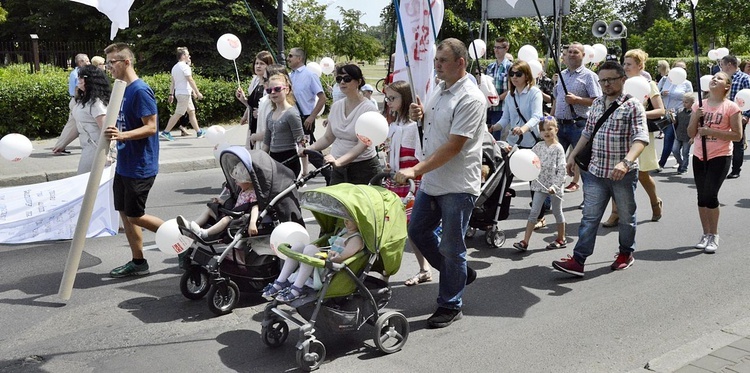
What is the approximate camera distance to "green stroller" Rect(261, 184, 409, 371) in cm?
485

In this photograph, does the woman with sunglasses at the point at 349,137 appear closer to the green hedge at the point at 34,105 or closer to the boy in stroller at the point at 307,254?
the boy in stroller at the point at 307,254

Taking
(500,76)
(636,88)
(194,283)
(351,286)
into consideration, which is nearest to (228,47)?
(500,76)

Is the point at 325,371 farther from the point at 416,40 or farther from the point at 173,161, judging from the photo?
the point at 173,161

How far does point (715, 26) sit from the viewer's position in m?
34.4

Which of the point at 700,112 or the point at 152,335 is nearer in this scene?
the point at 152,335

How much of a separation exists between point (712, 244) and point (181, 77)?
10559 mm

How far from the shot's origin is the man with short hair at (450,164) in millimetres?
5129

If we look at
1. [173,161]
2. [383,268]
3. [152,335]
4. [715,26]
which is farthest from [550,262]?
[715,26]

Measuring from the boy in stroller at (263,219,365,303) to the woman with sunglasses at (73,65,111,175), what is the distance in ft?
12.2

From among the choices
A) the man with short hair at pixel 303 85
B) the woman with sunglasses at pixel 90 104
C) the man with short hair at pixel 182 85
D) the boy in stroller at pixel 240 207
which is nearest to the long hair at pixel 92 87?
the woman with sunglasses at pixel 90 104

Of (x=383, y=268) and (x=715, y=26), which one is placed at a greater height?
(x=715, y=26)

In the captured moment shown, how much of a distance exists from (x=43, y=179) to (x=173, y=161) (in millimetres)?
2071

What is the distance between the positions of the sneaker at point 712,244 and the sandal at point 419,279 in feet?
9.44

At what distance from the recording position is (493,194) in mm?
7391
